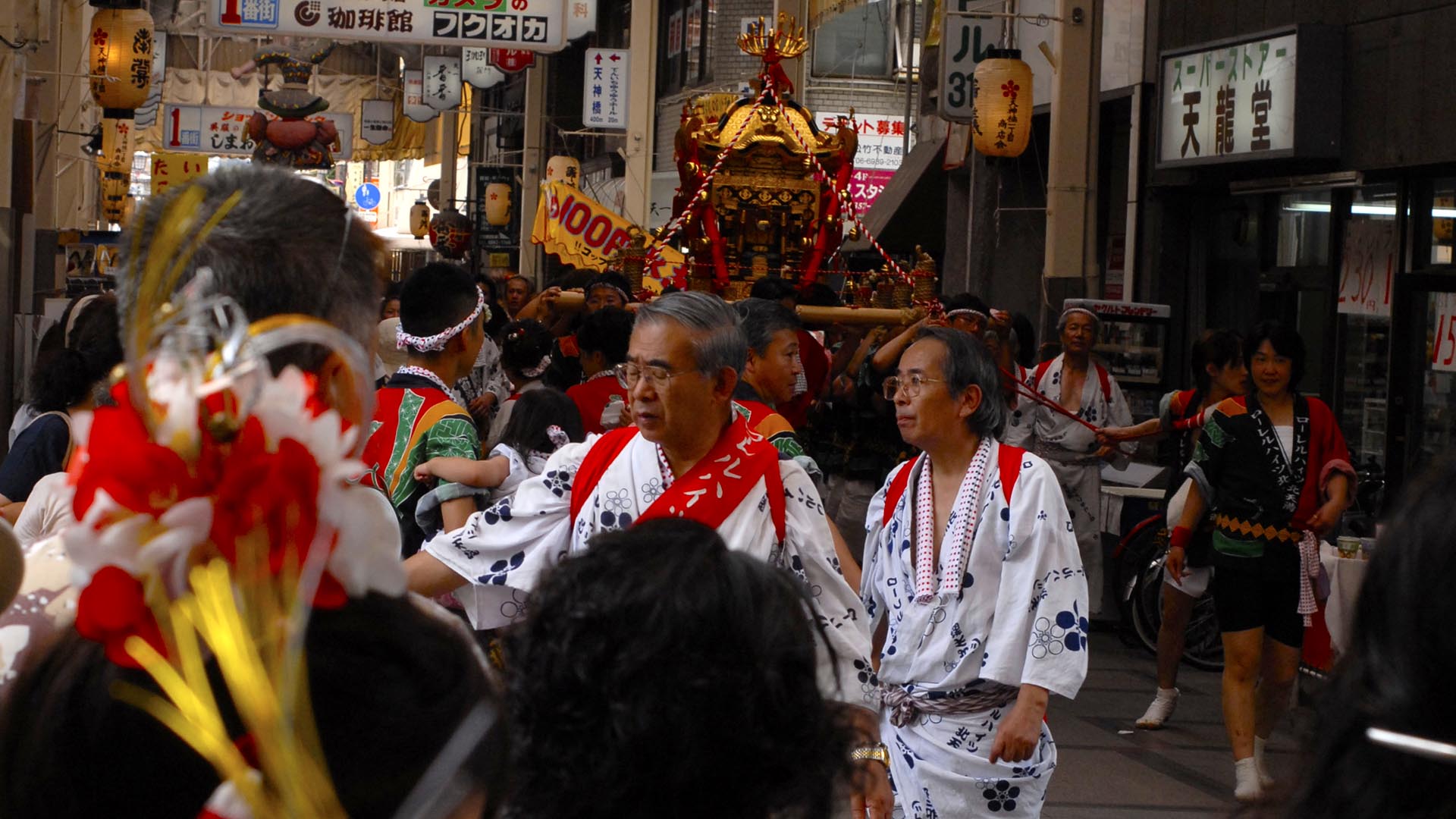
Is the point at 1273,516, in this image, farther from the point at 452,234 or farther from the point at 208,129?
the point at 208,129

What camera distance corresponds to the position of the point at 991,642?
4242 mm

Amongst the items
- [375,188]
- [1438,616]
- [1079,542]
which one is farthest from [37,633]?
[375,188]

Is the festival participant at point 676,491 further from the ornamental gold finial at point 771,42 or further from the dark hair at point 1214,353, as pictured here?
the ornamental gold finial at point 771,42

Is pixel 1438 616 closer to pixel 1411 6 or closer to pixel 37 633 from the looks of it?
pixel 37 633

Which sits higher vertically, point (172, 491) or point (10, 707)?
point (172, 491)

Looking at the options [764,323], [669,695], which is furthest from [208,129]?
[669,695]

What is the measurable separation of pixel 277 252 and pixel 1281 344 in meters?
5.62

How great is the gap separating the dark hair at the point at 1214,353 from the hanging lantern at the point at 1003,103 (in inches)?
173

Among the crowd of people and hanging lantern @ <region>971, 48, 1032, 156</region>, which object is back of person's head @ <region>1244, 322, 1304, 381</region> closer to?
the crowd of people

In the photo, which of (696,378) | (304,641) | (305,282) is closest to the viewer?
(304,641)

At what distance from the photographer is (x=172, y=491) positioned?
130cm

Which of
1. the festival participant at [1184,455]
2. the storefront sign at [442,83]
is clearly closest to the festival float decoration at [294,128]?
the storefront sign at [442,83]

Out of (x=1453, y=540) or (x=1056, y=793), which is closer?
(x=1453, y=540)

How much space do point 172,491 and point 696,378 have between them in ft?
8.33
